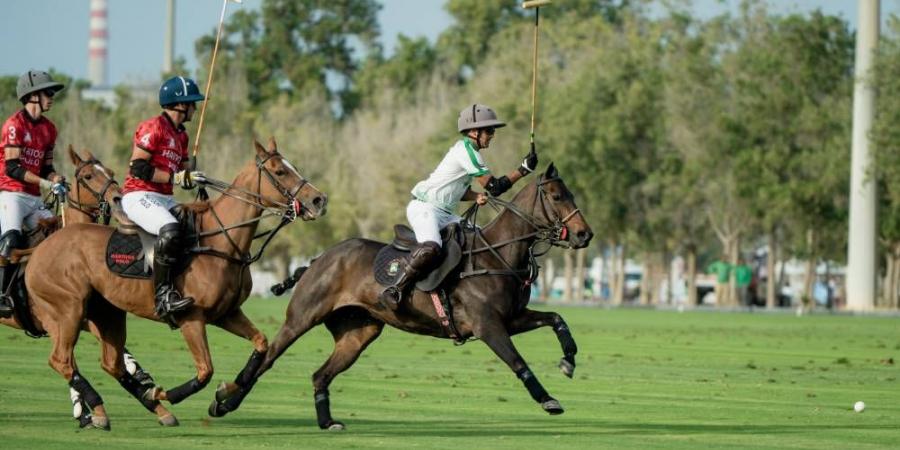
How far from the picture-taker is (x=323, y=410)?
643 inches

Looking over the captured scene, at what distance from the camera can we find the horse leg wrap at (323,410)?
16188 millimetres

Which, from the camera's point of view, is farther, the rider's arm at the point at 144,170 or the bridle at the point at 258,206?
the rider's arm at the point at 144,170

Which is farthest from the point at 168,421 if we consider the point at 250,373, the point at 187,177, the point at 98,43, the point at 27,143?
the point at 98,43

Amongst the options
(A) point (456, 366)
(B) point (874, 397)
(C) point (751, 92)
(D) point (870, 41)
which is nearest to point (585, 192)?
(C) point (751, 92)

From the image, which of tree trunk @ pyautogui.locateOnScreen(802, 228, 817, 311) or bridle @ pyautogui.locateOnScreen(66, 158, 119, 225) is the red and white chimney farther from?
bridle @ pyautogui.locateOnScreen(66, 158, 119, 225)

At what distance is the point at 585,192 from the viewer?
258ft

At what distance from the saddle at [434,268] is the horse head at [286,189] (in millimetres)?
1012

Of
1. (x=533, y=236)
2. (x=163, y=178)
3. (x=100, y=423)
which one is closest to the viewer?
(x=100, y=423)

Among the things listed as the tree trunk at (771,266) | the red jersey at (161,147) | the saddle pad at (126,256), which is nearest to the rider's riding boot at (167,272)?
the saddle pad at (126,256)

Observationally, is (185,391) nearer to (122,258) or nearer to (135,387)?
(135,387)

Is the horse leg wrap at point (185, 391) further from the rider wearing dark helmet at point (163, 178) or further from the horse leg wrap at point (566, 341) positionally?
the horse leg wrap at point (566, 341)

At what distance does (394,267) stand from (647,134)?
207ft

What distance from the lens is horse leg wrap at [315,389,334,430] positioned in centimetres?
1619

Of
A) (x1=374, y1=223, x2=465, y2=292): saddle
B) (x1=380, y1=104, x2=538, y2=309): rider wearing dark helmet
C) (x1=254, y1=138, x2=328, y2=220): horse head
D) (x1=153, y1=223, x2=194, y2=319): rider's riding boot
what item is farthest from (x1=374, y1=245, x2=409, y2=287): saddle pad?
(x1=153, y1=223, x2=194, y2=319): rider's riding boot
